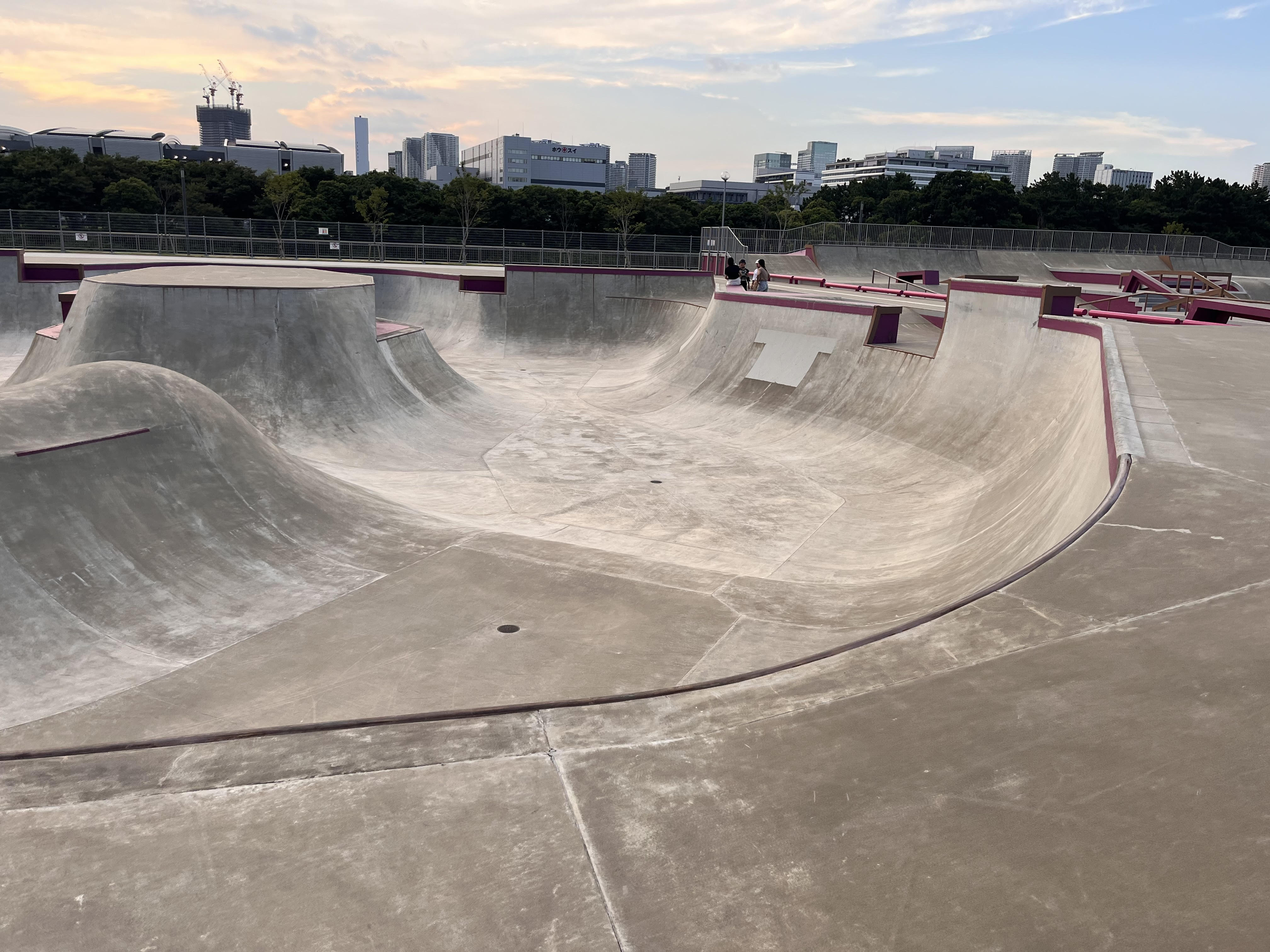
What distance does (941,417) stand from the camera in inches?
632

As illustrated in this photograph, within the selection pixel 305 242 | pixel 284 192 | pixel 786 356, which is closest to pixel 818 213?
pixel 284 192

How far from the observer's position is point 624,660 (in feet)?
22.6

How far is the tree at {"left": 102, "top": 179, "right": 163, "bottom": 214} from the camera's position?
185 ft

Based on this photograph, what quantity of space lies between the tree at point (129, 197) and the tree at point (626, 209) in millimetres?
31601

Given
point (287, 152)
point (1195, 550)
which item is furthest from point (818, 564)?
point (287, 152)

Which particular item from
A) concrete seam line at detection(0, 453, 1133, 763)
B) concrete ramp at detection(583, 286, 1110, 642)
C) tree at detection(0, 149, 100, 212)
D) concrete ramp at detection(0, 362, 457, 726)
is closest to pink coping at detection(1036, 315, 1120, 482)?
concrete ramp at detection(583, 286, 1110, 642)

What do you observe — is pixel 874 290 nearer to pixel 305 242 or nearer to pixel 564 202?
pixel 305 242

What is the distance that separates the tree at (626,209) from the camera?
62.5 meters

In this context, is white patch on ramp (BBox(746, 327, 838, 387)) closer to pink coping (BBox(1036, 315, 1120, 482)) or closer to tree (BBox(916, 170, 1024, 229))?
pink coping (BBox(1036, 315, 1120, 482))

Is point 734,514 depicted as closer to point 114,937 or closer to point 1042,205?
point 114,937

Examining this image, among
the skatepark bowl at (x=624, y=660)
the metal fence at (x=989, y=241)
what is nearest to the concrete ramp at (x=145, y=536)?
the skatepark bowl at (x=624, y=660)

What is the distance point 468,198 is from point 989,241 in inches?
1390

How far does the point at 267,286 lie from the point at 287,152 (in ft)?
574

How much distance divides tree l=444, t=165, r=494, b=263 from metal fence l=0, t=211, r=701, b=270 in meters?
18.1
